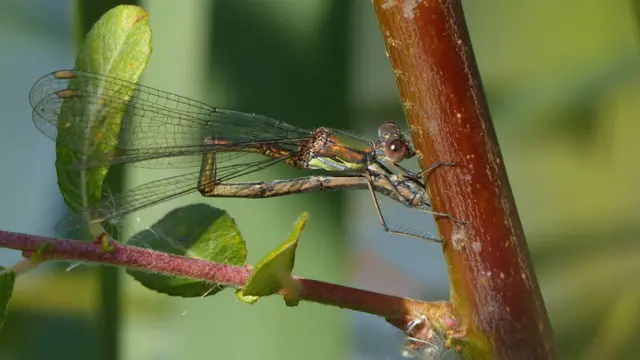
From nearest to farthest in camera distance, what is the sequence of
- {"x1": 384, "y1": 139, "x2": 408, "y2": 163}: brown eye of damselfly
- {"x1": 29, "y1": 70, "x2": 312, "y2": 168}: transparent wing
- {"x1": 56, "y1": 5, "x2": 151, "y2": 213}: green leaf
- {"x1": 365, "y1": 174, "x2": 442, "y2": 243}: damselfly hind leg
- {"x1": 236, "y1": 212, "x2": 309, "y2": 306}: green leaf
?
1. {"x1": 236, "y1": 212, "x2": 309, "y2": 306}: green leaf
2. {"x1": 56, "y1": 5, "x2": 151, "y2": 213}: green leaf
3. {"x1": 365, "y1": 174, "x2": 442, "y2": 243}: damselfly hind leg
4. {"x1": 384, "y1": 139, "x2": 408, "y2": 163}: brown eye of damselfly
5. {"x1": 29, "y1": 70, "x2": 312, "y2": 168}: transparent wing

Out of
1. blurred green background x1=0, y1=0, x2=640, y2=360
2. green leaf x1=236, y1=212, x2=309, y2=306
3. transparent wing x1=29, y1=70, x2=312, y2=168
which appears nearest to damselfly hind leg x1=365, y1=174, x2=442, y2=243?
transparent wing x1=29, y1=70, x2=312, y2=168

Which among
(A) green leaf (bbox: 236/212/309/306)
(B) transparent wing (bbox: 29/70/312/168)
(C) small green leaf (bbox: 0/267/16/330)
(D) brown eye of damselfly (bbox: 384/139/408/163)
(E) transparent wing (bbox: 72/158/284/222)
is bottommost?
(A) green leaf (bbox: 236/212/309/306)

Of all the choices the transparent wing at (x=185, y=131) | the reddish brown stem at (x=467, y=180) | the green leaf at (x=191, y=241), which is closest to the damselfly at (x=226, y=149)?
the transparent wing at (x=185, y=131)

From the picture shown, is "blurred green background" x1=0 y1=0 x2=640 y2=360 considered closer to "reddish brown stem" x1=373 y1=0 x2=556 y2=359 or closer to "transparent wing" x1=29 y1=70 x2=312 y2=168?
"transparent wing" x1=29 y1=70 x2=312 y2=168

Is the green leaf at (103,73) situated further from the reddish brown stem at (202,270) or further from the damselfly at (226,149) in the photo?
the damselfly at (226,149)

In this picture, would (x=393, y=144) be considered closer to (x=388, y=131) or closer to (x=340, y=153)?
(x=388, y=131)

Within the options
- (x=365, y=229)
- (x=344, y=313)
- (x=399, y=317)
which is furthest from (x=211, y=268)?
(x=365, y=229)
